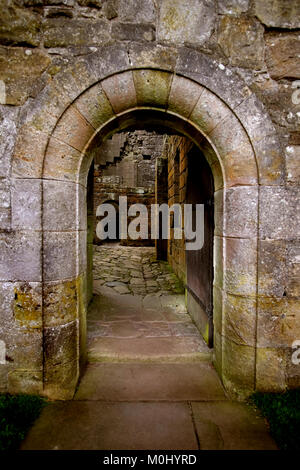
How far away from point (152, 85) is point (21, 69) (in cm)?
102

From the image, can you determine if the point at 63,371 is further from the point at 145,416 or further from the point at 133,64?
the point at 133,64

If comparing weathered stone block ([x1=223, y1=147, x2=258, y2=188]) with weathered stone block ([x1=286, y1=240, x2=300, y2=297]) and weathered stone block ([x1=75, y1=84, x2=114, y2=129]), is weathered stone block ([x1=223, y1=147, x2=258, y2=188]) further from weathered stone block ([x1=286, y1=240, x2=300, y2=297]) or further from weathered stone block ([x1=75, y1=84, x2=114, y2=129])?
weathered stone block ([x1=75, y1=84, x2=114, y2=129])

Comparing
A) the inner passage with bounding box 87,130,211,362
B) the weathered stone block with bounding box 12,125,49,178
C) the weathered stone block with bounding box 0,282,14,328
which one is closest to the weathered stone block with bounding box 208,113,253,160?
the weathered stone block with bounding box 12,125,49,178

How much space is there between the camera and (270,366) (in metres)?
1.98

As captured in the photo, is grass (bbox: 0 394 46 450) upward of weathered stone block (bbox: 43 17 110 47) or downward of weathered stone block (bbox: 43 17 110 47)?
downward

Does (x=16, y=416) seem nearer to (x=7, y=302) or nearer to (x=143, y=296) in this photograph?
(x=7, y=302)

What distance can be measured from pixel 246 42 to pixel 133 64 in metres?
0.93

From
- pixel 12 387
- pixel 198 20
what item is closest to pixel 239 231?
pixel 198 20

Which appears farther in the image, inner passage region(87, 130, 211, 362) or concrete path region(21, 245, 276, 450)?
inner passage region(87, 130, 211, 362)

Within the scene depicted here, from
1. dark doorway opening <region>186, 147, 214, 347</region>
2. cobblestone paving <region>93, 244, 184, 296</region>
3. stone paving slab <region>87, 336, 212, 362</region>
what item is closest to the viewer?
stone paving slab <region>87, 336, 212, 362</region>

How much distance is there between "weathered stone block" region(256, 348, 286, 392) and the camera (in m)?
1.98

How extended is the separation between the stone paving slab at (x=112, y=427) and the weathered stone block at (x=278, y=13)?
10.2 feet

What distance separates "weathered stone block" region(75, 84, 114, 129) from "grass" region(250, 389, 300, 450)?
8.42 feet

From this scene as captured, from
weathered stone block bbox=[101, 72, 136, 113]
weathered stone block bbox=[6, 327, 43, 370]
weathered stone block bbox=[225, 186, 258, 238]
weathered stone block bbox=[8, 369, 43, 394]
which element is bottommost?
weathered stone block bbox=[8, 369, 43, 394]
